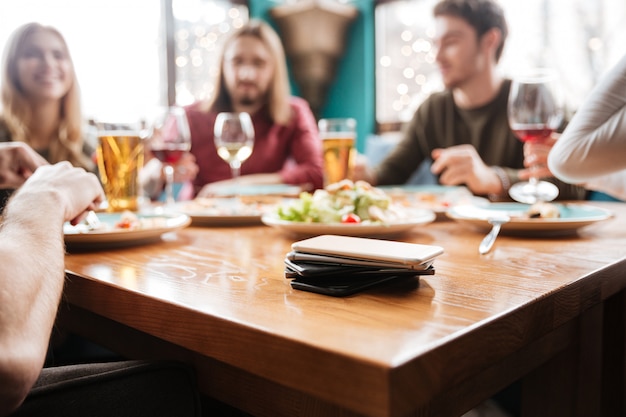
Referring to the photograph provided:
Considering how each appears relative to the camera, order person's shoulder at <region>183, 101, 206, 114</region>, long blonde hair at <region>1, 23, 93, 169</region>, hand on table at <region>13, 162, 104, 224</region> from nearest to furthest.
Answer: hand on table at <region>13, 162, 104, 224</region>
long blonde hair at <region>1, 23, 93, 169</region>
person's shoulder at <region>183, 101, 206, 114</region>

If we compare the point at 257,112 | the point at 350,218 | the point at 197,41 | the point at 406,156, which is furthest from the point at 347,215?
the point at 197,41

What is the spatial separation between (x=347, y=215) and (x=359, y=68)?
3.47m

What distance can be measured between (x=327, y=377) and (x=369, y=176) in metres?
1.63

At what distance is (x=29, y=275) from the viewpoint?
1.87ft

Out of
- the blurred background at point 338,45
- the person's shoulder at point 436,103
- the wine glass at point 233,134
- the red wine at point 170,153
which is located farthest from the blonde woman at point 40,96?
the person's shoulder at point 436,103

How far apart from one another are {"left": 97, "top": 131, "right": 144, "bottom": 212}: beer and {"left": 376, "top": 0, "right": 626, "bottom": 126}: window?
205cm

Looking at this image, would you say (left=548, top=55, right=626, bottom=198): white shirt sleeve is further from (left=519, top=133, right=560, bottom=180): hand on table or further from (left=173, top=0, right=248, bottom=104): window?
(left=173, top=0, right=248, bottom=104): window

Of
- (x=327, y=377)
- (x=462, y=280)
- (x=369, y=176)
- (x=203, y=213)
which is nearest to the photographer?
(x=327, y=377)

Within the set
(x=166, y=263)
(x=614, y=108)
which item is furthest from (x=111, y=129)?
(x=614, y=108)

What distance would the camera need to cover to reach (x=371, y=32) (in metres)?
4.30

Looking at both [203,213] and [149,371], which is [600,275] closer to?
[149,371]

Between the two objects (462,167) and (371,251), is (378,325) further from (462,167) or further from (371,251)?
(462,167)

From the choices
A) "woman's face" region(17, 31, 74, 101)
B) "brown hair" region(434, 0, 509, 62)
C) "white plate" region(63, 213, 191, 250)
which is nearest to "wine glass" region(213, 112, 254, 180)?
"white plate" region(63, 213, 191, 250)

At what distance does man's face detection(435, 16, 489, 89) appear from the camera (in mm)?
2336
